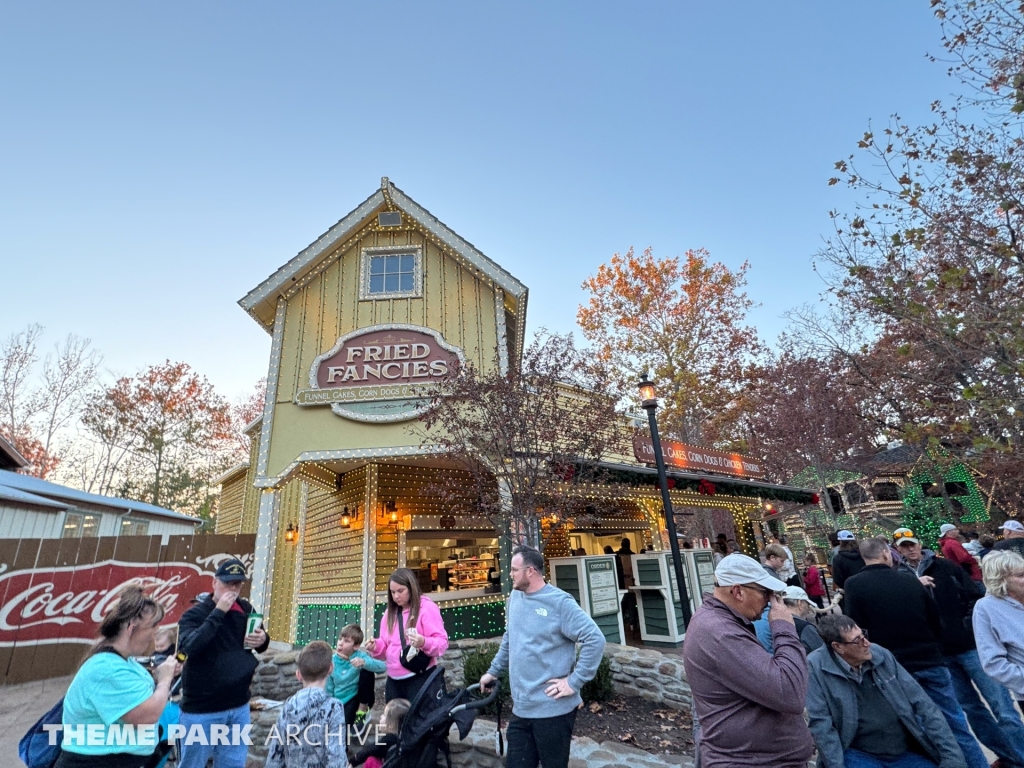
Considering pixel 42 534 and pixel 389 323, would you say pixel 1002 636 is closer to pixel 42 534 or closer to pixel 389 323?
pixel 389 323

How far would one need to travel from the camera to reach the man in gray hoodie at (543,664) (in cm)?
300

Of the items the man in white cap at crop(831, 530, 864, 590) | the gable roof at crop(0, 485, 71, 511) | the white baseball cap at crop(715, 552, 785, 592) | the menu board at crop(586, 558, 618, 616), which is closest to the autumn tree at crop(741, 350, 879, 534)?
the menu board at crop(586, 558, 618, 616)

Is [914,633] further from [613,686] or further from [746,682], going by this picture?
[613,686]

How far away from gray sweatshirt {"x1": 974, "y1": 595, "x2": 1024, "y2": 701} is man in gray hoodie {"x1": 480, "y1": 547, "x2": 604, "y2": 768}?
2.64 metres

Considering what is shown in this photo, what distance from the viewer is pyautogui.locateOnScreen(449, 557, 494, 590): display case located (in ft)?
33.6

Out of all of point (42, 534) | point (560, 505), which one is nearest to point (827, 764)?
point (560, 505)

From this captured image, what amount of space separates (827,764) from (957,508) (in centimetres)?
2794

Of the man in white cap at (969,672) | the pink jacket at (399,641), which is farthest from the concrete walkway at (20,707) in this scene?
the man in white cap at (969,672)

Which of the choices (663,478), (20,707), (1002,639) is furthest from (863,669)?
(20,707)

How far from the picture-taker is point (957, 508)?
22.8 meters

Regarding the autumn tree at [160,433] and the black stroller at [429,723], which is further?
the autumn tree at [160,433]

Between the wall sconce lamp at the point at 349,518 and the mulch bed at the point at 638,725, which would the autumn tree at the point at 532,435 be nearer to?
the mulch bed at the point at 638,725

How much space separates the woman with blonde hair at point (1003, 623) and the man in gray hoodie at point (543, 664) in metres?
2.64

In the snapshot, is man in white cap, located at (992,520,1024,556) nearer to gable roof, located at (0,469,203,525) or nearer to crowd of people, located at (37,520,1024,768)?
crowd of people, located at (37,520,1024,768)
